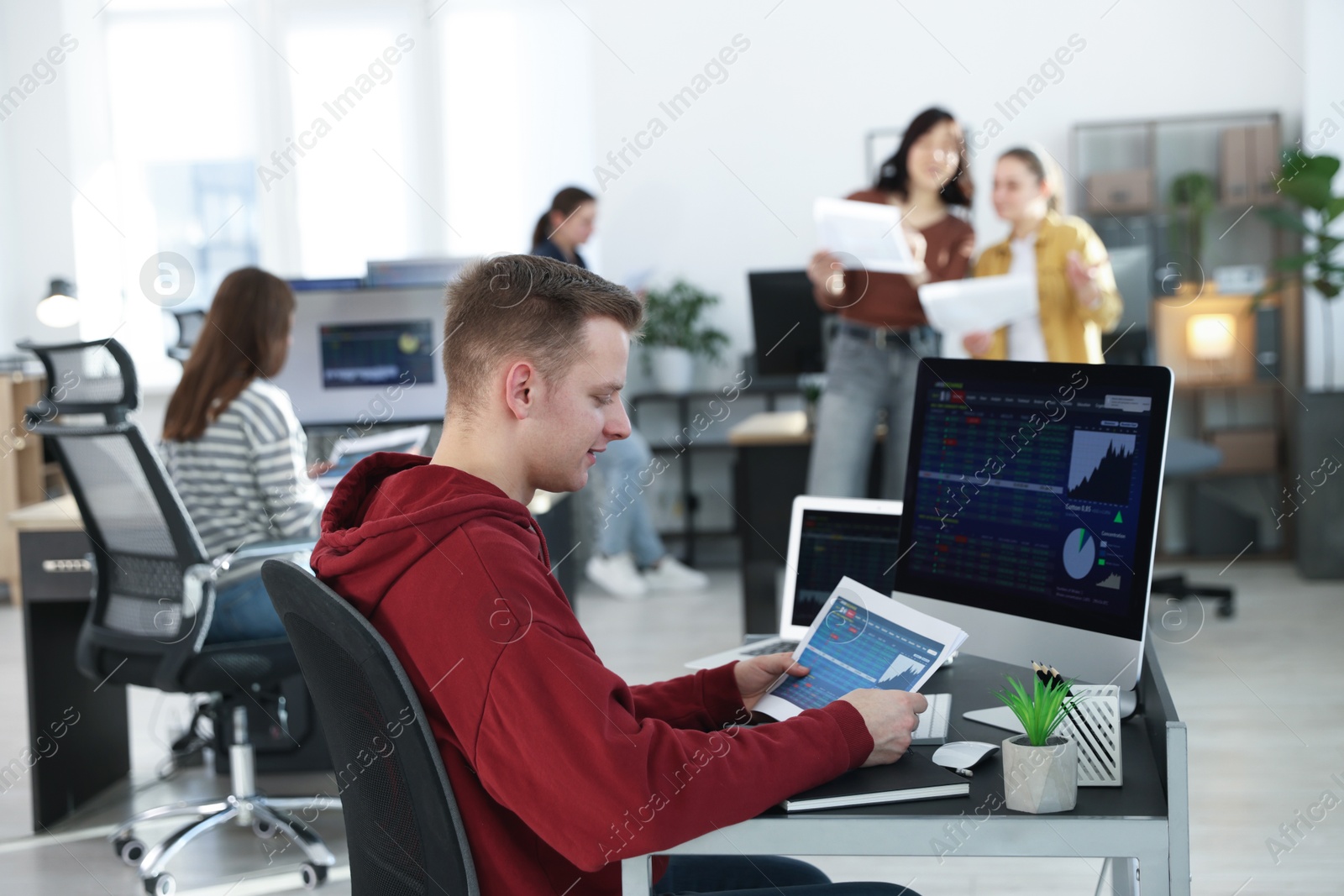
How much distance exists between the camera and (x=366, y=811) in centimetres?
113

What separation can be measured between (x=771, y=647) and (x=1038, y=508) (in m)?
0.43

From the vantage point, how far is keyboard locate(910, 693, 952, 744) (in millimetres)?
1295

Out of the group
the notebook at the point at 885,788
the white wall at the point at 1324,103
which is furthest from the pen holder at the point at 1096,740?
the white wall at the point at 1324,103

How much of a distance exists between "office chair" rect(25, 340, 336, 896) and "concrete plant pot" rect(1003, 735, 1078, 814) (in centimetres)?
187

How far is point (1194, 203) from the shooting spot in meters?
5.41

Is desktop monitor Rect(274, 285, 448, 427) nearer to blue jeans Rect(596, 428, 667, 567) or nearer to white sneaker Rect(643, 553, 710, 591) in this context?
blue jeans Rect(596, 428, 667, 567)

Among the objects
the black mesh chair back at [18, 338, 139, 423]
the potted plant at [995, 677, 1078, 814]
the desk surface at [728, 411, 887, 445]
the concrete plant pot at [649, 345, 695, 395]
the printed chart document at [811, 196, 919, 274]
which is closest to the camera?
the potted plant at [995, 677, 1078, 814]

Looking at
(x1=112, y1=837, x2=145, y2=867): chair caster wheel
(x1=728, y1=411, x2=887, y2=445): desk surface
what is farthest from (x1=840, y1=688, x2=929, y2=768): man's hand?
(x1=728, y1=411, x2=887, y2=445): desk surface

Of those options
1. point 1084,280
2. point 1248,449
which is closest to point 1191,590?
point 1248,449

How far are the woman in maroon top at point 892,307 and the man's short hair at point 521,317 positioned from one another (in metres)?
2.35

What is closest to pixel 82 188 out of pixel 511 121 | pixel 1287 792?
pixel 511 121

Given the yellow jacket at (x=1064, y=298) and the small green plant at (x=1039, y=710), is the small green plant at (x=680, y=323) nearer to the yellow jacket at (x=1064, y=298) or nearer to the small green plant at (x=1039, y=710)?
the yellow jacket at (x=1064, y=298)

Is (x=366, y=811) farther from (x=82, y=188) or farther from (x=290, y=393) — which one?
(x=82, y=188)

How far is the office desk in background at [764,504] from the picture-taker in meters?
4.11
